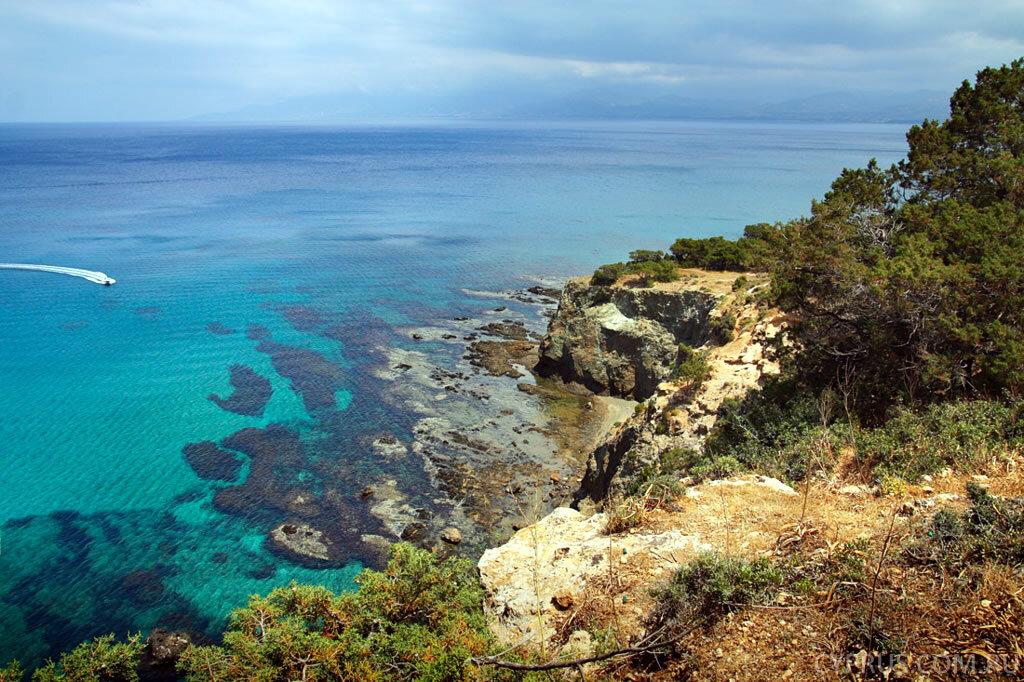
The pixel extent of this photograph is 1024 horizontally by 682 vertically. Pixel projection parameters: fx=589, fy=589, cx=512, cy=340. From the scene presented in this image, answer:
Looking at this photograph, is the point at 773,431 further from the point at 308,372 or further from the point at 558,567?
the point at 308,372

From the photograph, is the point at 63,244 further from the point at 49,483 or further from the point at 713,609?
the point at 713,609

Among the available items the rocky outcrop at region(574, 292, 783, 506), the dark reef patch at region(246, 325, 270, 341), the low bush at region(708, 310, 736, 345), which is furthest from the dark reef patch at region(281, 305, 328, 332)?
the low bush at region(708, 310, 736, 345)

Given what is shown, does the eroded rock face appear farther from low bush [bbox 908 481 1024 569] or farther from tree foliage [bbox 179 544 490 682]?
low bush [bbox 908 481 1024 569]

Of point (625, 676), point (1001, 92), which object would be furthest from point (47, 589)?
point (1001, 92)

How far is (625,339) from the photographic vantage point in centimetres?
3878

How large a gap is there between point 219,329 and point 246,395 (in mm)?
13258

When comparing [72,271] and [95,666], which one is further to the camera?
[72,271]

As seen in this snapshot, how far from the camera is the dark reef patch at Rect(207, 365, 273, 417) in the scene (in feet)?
114

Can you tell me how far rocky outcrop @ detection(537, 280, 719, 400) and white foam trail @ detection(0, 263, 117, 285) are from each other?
45.0 metres

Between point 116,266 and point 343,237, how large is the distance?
85.0 ft

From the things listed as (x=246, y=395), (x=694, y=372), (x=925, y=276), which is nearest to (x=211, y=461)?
(x=246, y=395)

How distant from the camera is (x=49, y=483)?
2777 centimetres

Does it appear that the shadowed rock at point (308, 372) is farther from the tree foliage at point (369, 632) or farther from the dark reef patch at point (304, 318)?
the tree foliage at point (369, 632)

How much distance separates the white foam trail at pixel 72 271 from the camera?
56.8 metres
